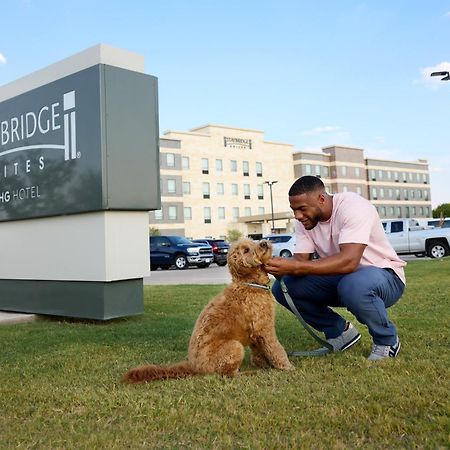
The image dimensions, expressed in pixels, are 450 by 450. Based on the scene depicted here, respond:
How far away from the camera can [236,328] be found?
11.9 feet

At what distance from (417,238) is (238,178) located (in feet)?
154

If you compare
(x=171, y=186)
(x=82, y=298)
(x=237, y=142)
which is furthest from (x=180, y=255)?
(x=237, y=142)

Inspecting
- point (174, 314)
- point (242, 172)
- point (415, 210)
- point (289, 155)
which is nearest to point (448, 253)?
point (174, 314)

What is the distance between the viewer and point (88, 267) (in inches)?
268

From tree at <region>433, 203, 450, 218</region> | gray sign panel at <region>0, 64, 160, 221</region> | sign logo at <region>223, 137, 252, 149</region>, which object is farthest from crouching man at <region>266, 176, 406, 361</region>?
tree at <region>433, 203, 450, 218</region>

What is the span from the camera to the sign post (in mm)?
6652

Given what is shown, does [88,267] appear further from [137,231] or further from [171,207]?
[171,207]

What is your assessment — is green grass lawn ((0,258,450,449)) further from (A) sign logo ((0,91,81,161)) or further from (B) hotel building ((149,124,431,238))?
(B) hotel building ((149,124,431,238))

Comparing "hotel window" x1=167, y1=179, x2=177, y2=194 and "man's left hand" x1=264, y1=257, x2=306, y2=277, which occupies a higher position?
"hotel window" x1=167, y1=179, x2=177, y2=194

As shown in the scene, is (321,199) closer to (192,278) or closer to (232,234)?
(192,278)

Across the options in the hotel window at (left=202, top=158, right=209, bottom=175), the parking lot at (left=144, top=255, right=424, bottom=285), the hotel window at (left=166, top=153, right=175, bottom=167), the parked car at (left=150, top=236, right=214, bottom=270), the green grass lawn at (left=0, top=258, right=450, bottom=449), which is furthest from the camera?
the hotel window at (left=202, top=158, right=209, bottom=175)

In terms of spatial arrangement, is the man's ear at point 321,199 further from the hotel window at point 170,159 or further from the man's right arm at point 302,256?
the hotel window at point 170,159

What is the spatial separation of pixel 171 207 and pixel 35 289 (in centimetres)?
5451

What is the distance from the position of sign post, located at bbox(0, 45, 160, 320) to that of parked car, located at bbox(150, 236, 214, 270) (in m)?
16.8
